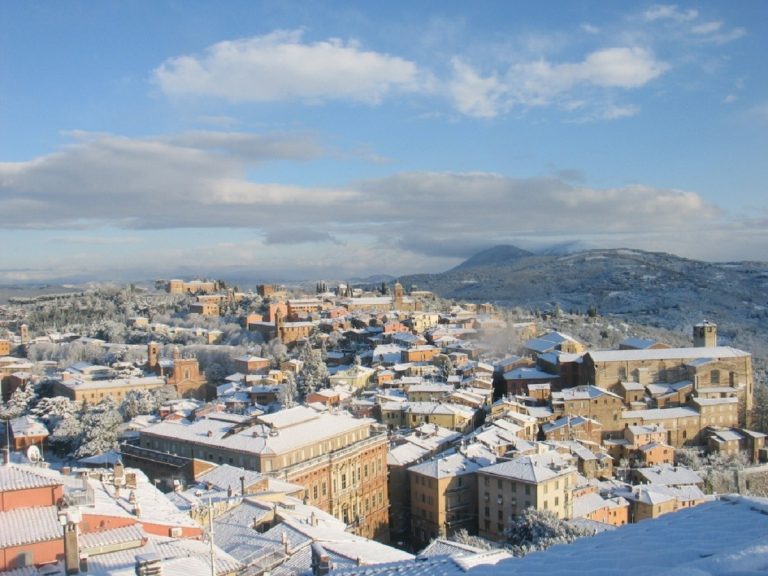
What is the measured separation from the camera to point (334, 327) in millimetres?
79500

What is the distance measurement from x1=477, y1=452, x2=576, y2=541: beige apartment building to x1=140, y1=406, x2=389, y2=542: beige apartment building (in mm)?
5393

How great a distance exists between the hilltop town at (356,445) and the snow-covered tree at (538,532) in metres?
0.13

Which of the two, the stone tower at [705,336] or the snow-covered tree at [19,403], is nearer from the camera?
the snow-covered tree at [19,403]

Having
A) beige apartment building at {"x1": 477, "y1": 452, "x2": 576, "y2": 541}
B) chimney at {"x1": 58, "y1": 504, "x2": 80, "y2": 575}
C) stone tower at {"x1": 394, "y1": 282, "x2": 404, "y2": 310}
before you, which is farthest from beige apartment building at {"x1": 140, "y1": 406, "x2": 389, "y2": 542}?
stone tower at {"x1": 394, "y1": 282, "x2": 404, "y2": 310}

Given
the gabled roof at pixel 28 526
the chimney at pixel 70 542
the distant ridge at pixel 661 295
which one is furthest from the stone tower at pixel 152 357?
the distant ridge at pixel 661 295

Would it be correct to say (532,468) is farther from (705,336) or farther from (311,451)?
(705,336)

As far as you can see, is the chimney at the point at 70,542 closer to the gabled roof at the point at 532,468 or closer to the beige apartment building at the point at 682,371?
the gabled roof at the point at 532,468

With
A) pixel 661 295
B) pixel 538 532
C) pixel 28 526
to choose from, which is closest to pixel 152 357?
pixel 538 532

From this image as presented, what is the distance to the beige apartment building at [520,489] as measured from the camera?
31.5m

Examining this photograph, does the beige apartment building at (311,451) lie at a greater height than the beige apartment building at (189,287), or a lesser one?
lesser

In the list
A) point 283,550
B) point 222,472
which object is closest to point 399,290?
point 222,472

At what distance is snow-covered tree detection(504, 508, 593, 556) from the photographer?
24.1 meters

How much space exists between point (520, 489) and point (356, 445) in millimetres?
7937

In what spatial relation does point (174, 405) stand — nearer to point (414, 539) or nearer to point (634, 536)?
point (414, 539)
